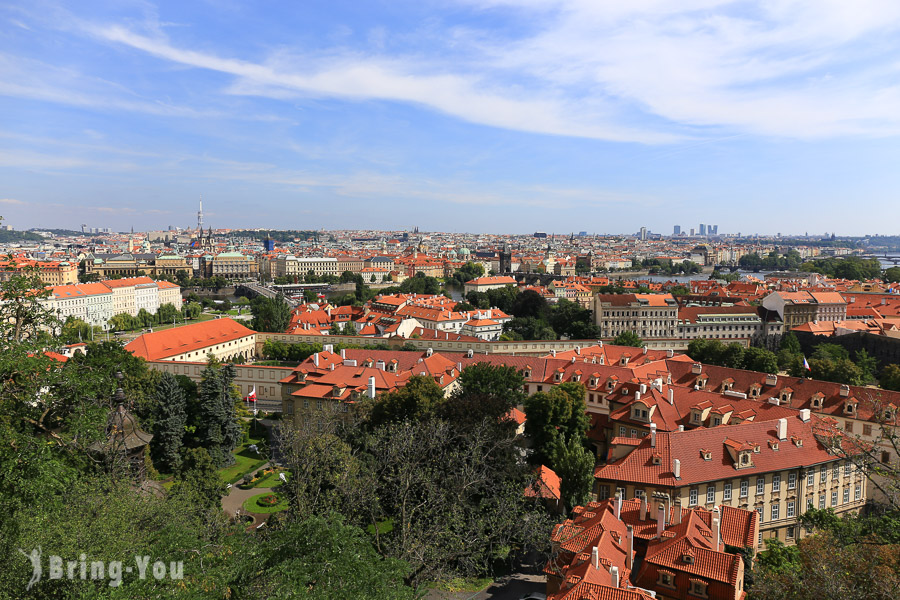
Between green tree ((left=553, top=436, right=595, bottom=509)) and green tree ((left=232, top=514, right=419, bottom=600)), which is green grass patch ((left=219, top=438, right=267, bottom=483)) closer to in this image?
green tree ((left=553, top=436, right=595, bottom=509))

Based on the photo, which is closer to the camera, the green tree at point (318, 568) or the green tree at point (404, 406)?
the green tree at point (318, 568)

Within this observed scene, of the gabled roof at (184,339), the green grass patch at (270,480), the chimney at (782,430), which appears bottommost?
the green grass patch at (270,480)

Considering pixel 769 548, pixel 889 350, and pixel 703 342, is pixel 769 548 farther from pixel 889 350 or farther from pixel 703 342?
pixel 889 350

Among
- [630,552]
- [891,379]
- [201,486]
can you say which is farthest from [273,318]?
[891,379]

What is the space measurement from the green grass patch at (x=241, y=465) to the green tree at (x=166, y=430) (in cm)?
211

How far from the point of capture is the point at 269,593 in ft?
29.9

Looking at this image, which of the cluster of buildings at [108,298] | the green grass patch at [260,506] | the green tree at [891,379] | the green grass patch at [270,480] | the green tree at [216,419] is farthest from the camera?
the cluster of buildings at [108,298]

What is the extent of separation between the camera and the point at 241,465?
26578 millimetres

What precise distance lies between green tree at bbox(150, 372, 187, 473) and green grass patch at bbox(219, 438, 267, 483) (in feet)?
6.92

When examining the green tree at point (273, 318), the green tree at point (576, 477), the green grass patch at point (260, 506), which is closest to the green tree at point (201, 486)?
the green grass patch at point (260, 506)

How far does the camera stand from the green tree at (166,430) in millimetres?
25844

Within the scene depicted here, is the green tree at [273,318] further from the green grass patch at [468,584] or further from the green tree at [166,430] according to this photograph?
the green grass patch at [468,584]

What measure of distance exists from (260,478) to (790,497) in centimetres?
1899

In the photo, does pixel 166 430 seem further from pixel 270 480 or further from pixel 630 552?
pixel 630 552
